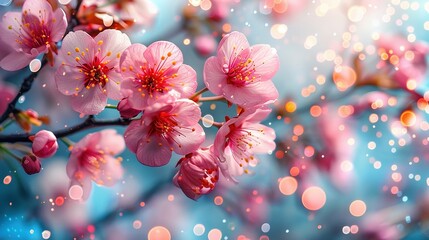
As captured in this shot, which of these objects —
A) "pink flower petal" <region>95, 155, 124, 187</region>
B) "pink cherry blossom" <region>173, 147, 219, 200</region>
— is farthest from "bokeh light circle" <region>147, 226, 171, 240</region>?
"pink cherry blossom" <region>173, 147, 219, 200</region>

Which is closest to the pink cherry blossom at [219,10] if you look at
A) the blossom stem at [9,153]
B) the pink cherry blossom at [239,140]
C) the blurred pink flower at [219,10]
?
the blurred pink flower at [219,10]

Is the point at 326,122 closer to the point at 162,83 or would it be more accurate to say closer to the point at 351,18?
the point at 351,18

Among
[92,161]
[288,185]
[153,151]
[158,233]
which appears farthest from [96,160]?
[288,185]

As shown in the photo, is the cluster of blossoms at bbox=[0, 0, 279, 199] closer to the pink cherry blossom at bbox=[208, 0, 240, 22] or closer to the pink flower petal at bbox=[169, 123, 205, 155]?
the pink flower petal at bbox=[169, 123, 205, 155]

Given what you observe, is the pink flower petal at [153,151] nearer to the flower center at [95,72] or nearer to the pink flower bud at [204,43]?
the flower center at [95,72]

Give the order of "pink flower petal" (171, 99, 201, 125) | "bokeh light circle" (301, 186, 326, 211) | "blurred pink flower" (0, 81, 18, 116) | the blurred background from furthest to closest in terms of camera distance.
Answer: "bokeh light circle" (301, 186, 326, 211)
the blurred background
"blurred pink flower" (0, 81, 18, 116)
"pink flower petal" (171, 99, 201, 125)
